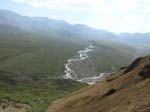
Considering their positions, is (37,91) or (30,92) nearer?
(30,92)

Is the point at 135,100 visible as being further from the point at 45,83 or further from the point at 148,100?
the point at 45,83

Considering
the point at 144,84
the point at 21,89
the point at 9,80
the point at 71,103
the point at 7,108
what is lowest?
the point at 144,84

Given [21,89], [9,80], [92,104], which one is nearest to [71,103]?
[92,104]

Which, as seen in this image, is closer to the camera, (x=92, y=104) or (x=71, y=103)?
(x=92, y=104)

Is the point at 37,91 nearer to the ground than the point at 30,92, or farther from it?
farther from it

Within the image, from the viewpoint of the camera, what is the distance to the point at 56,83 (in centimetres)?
17838

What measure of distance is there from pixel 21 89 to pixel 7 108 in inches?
2049

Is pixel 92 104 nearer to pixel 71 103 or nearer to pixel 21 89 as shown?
pixel 71 103

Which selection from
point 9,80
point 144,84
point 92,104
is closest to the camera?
point 144,84

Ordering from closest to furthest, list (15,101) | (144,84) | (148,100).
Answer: (148,100) → (144,84) → (15,101)

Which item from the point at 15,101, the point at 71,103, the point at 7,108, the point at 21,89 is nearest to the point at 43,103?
the point at 15,101

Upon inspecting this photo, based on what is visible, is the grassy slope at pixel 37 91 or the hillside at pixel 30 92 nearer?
the hillside at pixel 30 92

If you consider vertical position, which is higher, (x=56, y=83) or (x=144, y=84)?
(x=56, y=83)

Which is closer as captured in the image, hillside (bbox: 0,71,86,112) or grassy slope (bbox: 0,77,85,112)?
hillside (bbox: 0,71,86,112)
